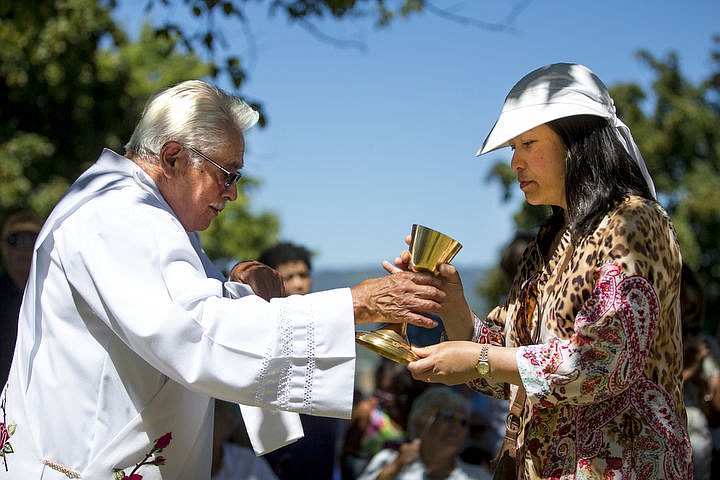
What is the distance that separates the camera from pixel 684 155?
1720cm

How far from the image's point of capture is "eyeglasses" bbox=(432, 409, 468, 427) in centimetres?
520

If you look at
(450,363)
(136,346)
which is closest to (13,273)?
(136,346)

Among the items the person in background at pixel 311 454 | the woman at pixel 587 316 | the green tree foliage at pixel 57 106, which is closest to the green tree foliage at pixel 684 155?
the green tree foliage at pixel 57 106

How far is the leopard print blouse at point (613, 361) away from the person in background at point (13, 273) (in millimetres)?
3572

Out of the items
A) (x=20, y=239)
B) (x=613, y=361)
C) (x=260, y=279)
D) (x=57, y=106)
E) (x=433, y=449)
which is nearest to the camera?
(x=613, y=361)

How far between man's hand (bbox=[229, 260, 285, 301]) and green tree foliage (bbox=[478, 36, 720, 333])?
11546 mm

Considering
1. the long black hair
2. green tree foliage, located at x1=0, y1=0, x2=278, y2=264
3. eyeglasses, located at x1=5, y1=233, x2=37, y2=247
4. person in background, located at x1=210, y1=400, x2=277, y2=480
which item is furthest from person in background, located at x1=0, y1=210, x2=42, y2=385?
green tree foliage, located at x1=0, y1=0, x2=278, y2=264

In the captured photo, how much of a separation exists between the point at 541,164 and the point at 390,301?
67 centimetres

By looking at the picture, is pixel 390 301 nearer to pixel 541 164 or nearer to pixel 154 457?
pixel 541 164

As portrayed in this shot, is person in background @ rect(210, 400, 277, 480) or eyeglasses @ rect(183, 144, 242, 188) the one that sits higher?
eyeglasses @ rect(183, 144, 242, 188)

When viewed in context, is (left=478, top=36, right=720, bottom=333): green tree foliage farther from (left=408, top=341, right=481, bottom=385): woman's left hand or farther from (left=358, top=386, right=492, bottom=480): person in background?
(left=408, top=341, right=481, bottom=385): woman's left hand

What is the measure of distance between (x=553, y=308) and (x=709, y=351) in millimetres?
3261

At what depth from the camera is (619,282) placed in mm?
2490

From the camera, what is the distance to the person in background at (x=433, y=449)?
504 centimetres
